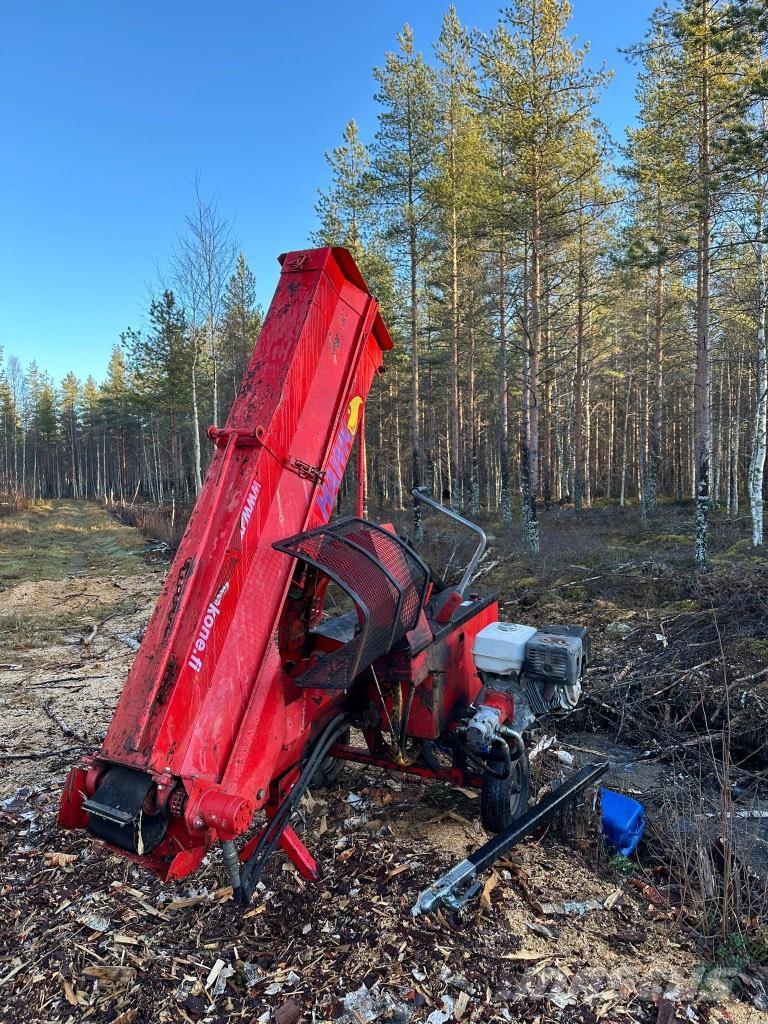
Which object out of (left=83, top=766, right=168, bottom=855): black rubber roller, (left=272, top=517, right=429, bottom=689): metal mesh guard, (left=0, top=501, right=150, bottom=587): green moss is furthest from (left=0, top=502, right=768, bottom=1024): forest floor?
(left=0, top=501, right=150, bottom=587): green moss

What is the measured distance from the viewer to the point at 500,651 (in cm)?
362

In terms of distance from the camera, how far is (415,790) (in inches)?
167

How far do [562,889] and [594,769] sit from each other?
886 mm

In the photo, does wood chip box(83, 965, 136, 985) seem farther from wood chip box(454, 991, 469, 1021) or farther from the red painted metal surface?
wood chip box(454, 991, 469, 1021)

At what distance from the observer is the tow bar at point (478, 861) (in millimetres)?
2738

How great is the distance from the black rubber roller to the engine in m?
1.85

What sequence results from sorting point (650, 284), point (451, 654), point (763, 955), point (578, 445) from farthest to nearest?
point (578, 445) < point (650, 284) < point (451, 654) < point (763, 955)

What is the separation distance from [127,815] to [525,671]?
7.75ft

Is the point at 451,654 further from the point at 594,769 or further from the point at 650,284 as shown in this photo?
the point at 650,284

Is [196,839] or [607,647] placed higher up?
[196,839]

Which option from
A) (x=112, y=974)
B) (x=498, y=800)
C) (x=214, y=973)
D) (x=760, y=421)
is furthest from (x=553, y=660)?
(x=760, y=421)

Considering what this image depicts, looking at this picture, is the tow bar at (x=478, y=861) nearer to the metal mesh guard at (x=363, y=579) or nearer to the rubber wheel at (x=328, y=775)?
the metal mesh guard at (x=363, y=579)

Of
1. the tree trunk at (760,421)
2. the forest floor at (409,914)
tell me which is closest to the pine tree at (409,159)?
the tree trunk at (760,421)

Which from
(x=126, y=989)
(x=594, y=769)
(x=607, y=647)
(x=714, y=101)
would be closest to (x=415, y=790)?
(x=594, y=769)
